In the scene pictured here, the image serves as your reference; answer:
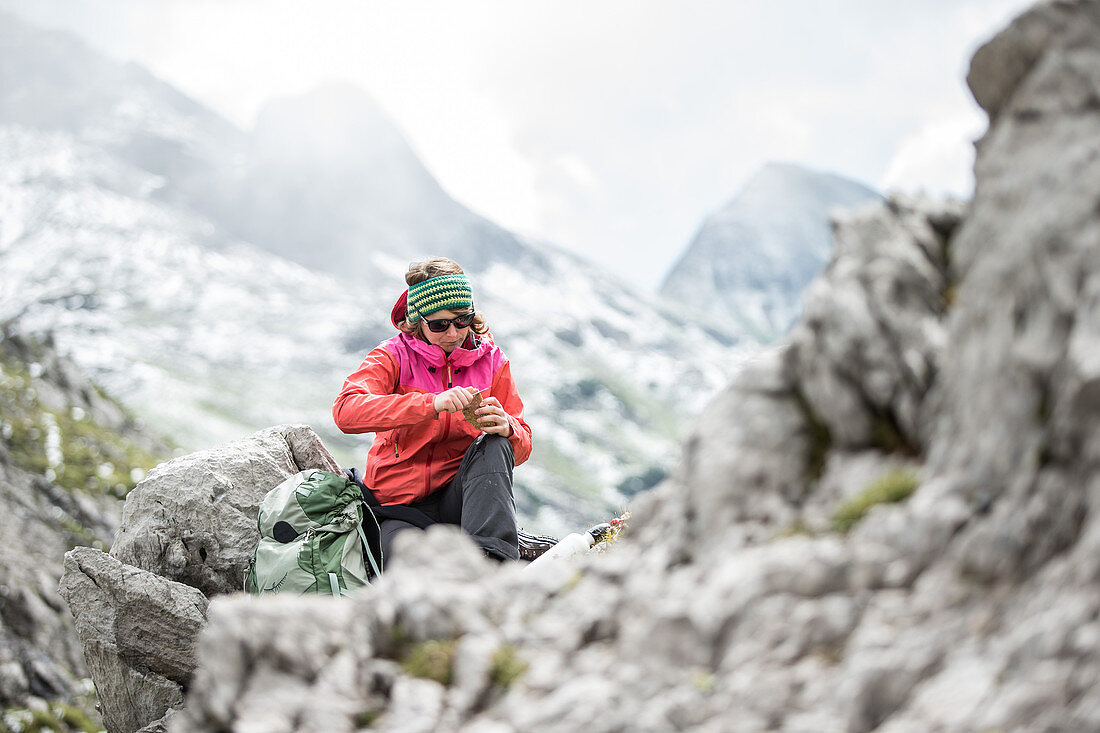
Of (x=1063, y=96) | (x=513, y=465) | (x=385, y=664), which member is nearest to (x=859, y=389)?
(x=1063, y=96)

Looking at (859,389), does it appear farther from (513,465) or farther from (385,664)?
(513,465)

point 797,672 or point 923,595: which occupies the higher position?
point 923,595

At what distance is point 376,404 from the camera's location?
32.5 feet

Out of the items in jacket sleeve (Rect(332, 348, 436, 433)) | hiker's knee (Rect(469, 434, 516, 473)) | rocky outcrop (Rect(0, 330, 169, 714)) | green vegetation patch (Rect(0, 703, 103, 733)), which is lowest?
hiker's knee (Rect(469, 434, 516, 473))

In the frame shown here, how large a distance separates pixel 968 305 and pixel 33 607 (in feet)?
133

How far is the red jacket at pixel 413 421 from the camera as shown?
1002cm

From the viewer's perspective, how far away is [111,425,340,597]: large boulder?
1205cm

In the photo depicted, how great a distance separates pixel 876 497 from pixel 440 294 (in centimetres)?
681

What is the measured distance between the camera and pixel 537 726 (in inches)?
180

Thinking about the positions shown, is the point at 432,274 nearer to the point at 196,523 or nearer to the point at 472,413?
the point at 472,413

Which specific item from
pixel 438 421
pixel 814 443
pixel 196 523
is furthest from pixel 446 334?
pixel 814 443

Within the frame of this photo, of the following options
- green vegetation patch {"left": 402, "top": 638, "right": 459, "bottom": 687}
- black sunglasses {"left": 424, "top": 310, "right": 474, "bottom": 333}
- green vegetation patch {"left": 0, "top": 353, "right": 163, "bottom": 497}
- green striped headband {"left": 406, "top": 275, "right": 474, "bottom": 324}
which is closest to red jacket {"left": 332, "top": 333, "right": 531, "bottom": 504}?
black sunglasses {"left": 424, "top": 310, "right": 474, "bottom": 333}

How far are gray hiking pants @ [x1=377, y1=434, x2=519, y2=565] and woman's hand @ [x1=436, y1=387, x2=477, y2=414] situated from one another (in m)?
1.11

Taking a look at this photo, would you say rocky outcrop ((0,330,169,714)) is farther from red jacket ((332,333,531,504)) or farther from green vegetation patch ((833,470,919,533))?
green vegetation patch ((833,470,919,533))
